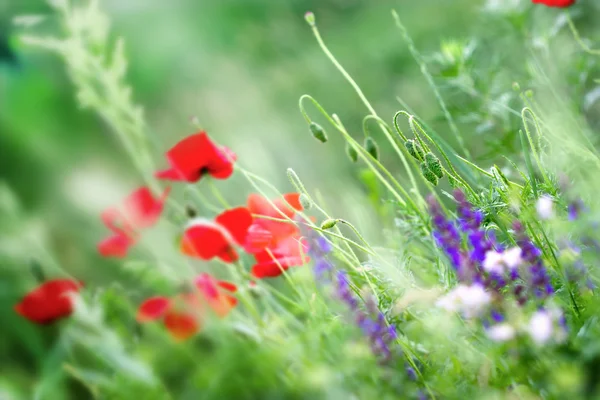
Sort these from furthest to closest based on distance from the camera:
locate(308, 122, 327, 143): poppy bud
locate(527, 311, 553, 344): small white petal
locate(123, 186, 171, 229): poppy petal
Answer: locate(123, 186, 171, 229): poppy petal → locate(308, 122, 327, 143): poppy bud → locate(527, 311, 553, 344): small white petal

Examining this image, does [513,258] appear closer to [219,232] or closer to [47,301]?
[219,232]

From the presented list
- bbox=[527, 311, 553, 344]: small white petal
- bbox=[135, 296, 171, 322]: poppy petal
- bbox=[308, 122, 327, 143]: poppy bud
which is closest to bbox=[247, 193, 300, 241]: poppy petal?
bbox=[308, 122, 327, 143]: poppy bud

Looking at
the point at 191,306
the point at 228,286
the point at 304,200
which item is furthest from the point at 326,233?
the point at 191,306

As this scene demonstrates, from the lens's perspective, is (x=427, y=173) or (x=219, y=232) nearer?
(x=427, y=173)

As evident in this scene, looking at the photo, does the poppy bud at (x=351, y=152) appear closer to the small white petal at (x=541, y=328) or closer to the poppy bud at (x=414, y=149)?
the poppy bud at (x=414, y=149)

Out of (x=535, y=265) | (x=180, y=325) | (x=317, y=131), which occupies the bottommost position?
(x=535, y=265)

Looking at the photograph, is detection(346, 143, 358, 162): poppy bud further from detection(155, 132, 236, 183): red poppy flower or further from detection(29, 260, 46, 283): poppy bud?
detection(29, 260, 46, 283): poppy bud

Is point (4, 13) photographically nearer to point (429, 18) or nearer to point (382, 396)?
point (429, 18)
